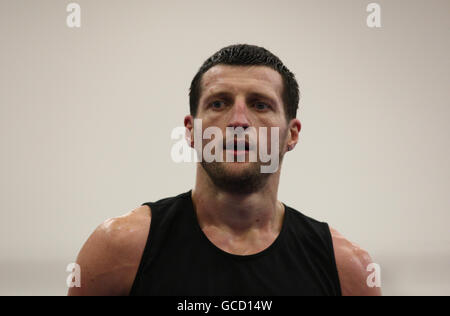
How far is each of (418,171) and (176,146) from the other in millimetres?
1224

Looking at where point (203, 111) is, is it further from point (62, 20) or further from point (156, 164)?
point (62, 20)

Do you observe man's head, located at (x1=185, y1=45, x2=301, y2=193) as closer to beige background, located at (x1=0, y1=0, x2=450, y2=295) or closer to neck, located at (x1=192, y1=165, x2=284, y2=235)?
neck, located at (x1=192, y1=165, x2=284, y2=235)

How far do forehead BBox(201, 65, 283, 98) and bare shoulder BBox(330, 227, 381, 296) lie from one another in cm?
38

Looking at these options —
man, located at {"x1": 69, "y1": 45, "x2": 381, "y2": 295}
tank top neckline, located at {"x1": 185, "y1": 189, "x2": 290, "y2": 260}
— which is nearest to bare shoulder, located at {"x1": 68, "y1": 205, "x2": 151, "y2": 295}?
man, located at {"x1": 69, "y1": 45, "x2": 381, "y2": 295}

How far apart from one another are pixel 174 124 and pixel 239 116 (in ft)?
3.62

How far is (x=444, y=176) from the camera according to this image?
6.20ft

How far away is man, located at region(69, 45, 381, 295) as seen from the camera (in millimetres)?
741

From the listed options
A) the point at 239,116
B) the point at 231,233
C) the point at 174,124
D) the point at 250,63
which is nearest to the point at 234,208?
the point at 231,233

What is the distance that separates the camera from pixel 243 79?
804mm

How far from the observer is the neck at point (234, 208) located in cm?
82
